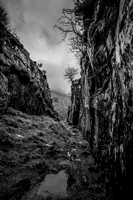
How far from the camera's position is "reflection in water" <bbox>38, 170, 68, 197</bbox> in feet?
8.38

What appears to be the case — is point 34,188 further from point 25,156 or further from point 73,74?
point 73,74

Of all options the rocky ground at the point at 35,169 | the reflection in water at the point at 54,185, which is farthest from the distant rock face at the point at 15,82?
the reflection in water at the point at 54,185

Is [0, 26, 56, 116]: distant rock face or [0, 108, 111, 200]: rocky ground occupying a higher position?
[0, 26, 56, 116]: distant rock face

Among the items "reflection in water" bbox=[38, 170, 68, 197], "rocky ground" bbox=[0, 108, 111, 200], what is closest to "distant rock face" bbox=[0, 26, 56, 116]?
"rocky ground" bbox=[0, 108, 111, 200]

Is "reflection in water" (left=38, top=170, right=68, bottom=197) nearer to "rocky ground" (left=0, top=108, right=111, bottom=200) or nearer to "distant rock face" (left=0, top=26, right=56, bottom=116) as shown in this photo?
"rocky ground" (left=0, top=108, right=111, bottom=200)

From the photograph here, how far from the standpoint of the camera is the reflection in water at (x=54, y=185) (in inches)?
101

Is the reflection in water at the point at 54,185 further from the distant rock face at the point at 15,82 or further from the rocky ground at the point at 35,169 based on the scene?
the distant rock face at the point at 15,82

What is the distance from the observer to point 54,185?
2.84 meters

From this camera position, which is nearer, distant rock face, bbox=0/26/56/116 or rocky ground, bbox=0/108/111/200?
rocky ground, bbox=0/108/111/200

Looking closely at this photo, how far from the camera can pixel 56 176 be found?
3234 mm

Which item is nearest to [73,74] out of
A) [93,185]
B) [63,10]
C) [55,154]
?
[63,10]

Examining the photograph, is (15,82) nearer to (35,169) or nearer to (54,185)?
(35,169)

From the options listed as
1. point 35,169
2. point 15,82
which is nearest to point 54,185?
point 35,169

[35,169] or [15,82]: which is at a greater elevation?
[15,82]
